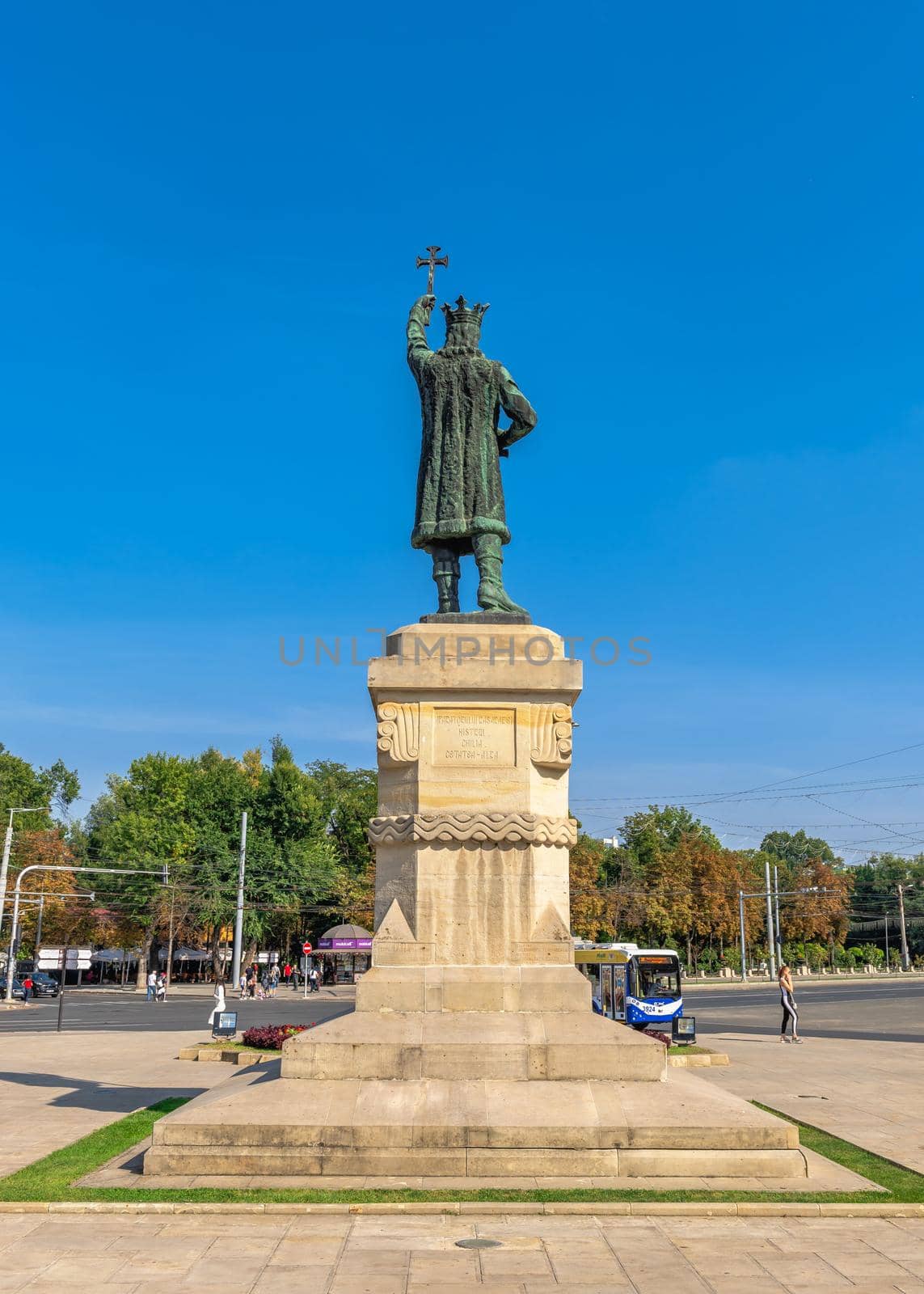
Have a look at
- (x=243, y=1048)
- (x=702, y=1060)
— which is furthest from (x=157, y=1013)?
(x=702, y=1060)

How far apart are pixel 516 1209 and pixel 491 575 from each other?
6845mm

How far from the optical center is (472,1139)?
932cm

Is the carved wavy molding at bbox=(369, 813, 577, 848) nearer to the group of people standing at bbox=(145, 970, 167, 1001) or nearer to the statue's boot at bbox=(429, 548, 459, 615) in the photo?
the statue's boot at bbox=(429, 548, 459, 615)

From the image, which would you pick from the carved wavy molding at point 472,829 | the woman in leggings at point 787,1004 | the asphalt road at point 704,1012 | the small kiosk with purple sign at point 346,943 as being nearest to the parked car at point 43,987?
the asphalt road at point 704,1012

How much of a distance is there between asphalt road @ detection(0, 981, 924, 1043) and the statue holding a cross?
60.3ft

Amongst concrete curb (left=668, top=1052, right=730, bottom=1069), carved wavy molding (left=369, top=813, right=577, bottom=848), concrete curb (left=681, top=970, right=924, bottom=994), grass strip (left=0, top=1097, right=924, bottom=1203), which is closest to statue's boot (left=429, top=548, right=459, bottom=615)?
carved wavy molding (left=369, top=813, right=577, bottom=848)

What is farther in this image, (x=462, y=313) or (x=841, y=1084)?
(x=841, y=1084)

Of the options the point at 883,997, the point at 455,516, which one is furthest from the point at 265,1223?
the point at 883,997

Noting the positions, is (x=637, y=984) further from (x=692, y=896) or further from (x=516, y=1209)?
(x=692, y=896)

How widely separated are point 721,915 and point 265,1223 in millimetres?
70088

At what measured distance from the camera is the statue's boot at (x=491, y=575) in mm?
12547

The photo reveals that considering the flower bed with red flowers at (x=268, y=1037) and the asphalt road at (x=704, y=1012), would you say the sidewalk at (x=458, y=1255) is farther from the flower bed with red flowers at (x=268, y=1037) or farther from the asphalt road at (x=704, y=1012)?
the asphalt road at (x=704, y=1012)

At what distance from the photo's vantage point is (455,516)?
506 inches

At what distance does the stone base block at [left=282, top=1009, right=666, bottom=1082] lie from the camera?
10.2 m
